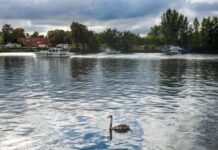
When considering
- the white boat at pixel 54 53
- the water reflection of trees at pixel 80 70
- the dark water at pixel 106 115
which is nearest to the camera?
the dark water at pixel 106 115

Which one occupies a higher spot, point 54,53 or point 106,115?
point 54,53

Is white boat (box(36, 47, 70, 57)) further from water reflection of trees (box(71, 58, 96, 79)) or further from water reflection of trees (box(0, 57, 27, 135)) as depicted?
water reflection of trees (box(0, 57, 27, 135))

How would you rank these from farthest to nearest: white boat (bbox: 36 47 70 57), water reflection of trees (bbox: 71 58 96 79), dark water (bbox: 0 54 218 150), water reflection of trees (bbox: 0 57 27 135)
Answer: white boat (bbox: 36 47 70 57), water reflection of trees (bbox: 71 58 96 79), water reflection of trees (bbox: 0 57 27 135), dark water (bbox: 0 54 218 150)

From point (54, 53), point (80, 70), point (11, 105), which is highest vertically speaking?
point (54, 53)

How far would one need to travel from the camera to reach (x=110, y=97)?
162 ft

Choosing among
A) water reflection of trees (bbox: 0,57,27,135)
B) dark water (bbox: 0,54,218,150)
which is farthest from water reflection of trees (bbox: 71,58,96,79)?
dark water (bbox: 0,54,218,150)

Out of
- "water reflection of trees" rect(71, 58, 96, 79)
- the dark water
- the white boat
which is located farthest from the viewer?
the white boat

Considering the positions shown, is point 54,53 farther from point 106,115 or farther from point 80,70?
point 106,115

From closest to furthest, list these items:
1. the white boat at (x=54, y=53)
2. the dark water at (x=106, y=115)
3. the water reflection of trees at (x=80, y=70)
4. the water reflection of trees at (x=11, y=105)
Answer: the dark water at (x=106, y=115) < the water reflection of trees at (x=11, y=105) < the water reflection of trees at (x=80, y=70) < the white boat at (x=54, y=53)

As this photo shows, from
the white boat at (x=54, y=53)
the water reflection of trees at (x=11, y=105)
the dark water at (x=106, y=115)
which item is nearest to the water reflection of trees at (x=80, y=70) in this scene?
the water reflection of trees at (x=11, y=105)

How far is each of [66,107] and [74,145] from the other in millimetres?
14662

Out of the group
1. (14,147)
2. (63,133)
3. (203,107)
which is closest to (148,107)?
(203,107)

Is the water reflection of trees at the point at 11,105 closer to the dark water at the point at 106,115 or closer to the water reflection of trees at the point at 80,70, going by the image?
the dark water at the point at 106,115

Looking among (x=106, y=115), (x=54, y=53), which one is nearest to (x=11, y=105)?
(x=106, y=115)
